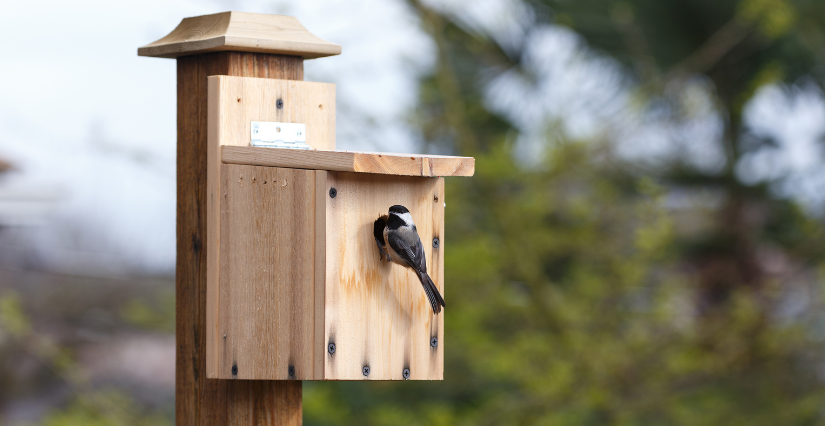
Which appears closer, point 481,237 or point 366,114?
point 366,114

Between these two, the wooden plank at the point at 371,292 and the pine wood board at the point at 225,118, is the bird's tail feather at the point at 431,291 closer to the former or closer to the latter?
the wooden plank at the point at 371,292

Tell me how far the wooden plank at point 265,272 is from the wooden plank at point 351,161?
0.02 metres

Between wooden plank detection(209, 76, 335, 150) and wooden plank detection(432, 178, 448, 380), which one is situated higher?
wooden plank detection(209, 76, 335, 150)

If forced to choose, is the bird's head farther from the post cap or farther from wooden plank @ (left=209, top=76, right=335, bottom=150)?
the post cap

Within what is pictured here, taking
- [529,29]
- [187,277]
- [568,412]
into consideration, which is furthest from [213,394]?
[529,29]

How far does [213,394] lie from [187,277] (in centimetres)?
25

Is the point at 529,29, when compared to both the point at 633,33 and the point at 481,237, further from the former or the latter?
the point at 481,237

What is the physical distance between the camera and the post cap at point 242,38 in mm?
1679

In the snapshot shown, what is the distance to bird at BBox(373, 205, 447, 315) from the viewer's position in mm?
1590

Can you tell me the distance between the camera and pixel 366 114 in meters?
3.90

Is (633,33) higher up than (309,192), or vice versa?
(633,33)

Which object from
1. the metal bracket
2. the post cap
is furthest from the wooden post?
the metal bracket

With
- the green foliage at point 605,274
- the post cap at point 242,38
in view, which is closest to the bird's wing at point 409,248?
the post cap at point 242,38

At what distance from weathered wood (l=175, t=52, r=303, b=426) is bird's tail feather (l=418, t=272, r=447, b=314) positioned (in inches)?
13.8
